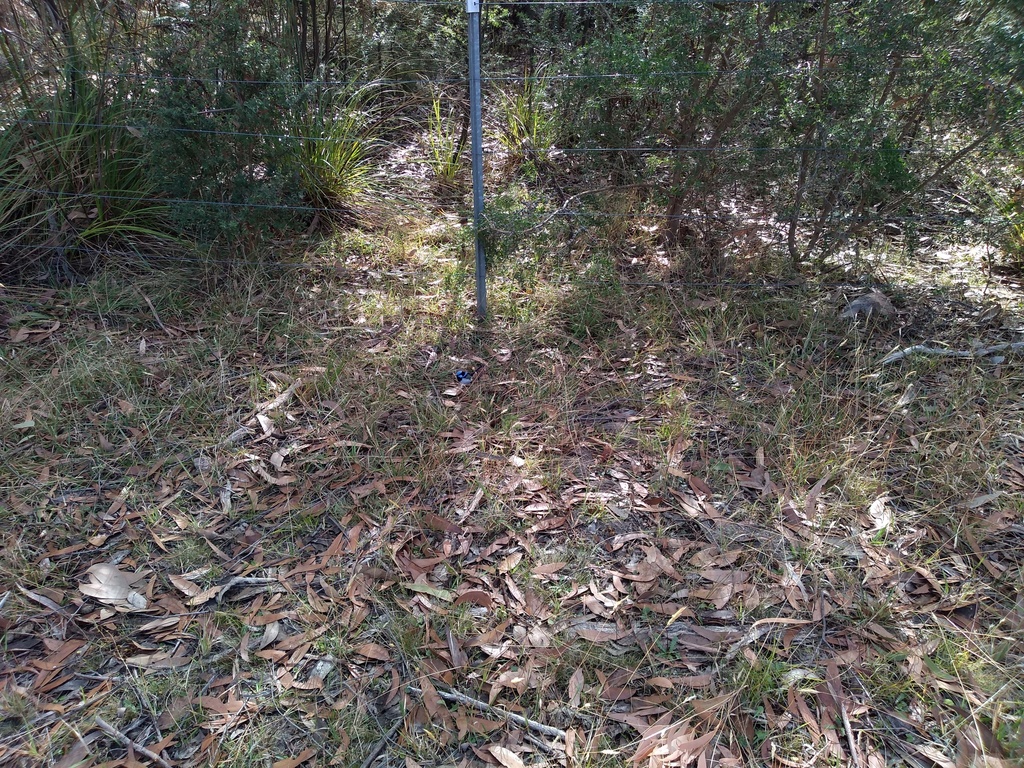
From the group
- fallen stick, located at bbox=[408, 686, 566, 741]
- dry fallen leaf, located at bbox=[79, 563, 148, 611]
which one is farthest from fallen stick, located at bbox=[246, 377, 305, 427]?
fallen stick, located at bbox=[408, 686, 566, 741]

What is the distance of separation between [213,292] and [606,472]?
233 centimetres

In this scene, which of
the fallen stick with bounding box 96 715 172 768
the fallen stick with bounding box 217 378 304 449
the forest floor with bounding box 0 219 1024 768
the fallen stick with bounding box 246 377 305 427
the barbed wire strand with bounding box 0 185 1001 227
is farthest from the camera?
the barbed wire strand with bounding box 0 185 1001 227

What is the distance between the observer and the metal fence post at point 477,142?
316 centimetres

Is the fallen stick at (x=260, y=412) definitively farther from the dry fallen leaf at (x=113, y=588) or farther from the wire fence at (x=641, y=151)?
the wire fence at (x=641, y=151)

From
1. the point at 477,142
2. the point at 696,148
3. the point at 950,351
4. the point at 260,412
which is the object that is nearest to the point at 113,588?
the point at 260,412

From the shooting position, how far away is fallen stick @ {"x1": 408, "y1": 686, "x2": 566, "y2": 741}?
2049 millimetres

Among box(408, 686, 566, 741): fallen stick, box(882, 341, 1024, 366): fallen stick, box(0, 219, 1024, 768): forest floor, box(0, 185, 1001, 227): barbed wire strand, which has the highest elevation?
box(0, 185, 1001, 227): barbed wire strand

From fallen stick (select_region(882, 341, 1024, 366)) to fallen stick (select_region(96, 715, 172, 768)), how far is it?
10.4 ft

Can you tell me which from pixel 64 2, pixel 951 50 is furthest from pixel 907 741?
pixel 64 2

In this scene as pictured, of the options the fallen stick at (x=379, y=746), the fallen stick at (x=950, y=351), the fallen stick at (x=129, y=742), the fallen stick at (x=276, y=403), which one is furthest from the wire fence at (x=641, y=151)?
the fallen stick at (x=129, y=742)

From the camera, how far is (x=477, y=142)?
337cm

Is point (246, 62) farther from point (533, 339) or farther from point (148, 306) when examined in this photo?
point (533, 339)

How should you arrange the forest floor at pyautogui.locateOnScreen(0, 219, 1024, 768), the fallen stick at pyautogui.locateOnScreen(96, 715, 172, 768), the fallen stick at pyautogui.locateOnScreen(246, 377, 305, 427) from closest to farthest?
the fallen stick at pyautogui.locateOnScreen(96, 715, 172, 768) → the forest floor at pyautogui.locateOnScreen(0, 219, 1024, 768) → the fallen stick at pyautogui.locateOnScreen(246, 377, 305, 427)

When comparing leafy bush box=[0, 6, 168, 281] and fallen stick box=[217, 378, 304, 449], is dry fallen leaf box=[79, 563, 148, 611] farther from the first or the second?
leafy bush box=[0, 6, 168, 281]
